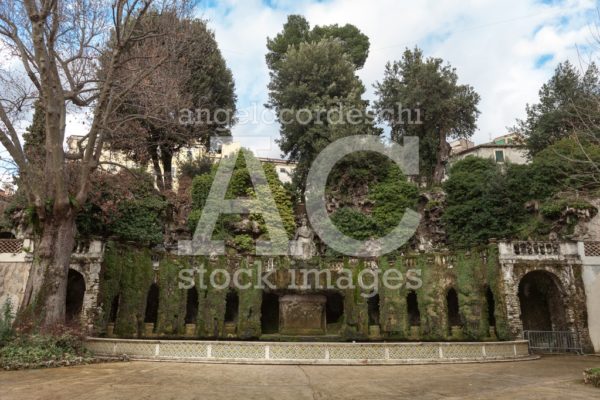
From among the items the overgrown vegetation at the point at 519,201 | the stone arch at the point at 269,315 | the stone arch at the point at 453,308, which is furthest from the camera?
the stone arch at the point at 269,315

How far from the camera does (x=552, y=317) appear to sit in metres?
22.7

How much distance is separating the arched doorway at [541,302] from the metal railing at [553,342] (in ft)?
3.10

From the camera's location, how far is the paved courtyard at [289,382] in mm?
8891

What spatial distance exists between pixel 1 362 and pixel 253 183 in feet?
62.8

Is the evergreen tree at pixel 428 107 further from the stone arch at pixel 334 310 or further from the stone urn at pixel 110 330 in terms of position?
the stone urn at pixel 110 330

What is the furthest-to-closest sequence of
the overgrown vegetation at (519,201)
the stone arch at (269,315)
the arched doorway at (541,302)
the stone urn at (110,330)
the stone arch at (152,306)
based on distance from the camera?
the stone arch at (269,315)
the stone arch at (152,306)
the overgrown vegetation at (519,201)
the arched doorway at (541,302)
the stone urn at (110,330)

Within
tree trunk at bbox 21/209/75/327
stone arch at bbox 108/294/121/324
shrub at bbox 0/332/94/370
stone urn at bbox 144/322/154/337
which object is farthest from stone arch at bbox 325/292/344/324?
tree trunk at bbox 21/209/75/327

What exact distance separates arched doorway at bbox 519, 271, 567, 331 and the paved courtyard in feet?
29.2

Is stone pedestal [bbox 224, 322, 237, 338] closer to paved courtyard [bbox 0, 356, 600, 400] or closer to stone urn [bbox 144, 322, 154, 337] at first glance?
stone urn [bbox 144, 322, 154, 337]

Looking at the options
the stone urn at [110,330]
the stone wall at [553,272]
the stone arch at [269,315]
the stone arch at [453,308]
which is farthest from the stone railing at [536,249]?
the stone urn at [110,330]

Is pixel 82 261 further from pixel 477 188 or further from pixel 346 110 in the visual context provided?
pixel 477 188

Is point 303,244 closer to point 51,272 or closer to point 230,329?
point 230,329

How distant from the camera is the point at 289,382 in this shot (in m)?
10.7

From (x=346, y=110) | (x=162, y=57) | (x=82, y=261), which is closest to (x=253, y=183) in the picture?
(x=346, y=110)
